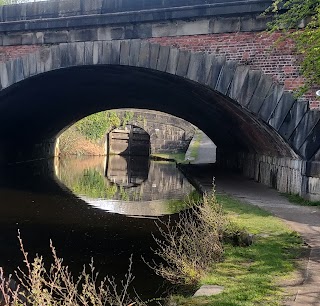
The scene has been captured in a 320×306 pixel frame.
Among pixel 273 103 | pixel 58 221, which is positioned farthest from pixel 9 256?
pixel 273 103

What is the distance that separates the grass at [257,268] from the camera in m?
4.11

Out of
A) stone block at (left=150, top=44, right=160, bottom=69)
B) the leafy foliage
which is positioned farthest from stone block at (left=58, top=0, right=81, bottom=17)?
the leafy foliage

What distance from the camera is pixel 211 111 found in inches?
592

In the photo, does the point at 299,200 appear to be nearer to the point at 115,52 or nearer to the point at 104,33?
the point at 115,52

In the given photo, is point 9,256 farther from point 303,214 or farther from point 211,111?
point 211,111

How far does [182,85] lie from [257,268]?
7.57 meters

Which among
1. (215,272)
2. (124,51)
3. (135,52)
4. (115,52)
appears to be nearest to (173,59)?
(135,52)

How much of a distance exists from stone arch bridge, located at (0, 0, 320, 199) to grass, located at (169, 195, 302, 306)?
3.07m

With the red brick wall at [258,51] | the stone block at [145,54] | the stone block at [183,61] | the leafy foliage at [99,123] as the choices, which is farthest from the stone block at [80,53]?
the leafy foliage at [99,123]

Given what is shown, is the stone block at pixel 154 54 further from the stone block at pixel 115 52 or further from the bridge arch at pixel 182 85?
the stone block at pixel 115 52

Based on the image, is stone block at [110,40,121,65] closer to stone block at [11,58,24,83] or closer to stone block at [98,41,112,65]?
stone block at [98,41,112,65]

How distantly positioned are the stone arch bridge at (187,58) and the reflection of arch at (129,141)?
23.6m

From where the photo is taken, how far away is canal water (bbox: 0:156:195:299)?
673 cm

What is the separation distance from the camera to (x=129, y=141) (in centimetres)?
3850
